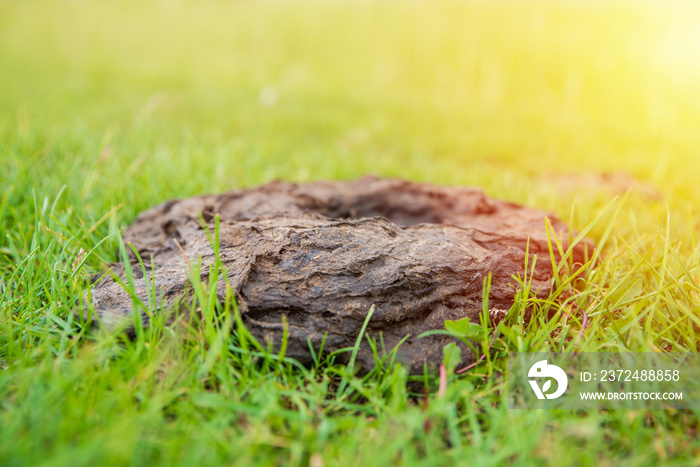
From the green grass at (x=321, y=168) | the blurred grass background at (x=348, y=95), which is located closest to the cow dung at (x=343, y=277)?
the green grass at (x=321, y=168)

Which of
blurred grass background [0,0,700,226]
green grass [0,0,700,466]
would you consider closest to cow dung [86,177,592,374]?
green grass [0,0,700,466]

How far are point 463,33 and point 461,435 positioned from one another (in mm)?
8282

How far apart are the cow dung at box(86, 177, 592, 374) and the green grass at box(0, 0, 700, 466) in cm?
11

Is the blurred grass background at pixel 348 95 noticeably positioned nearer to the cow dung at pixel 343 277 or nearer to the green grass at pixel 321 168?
the green grass at pixel 321 168

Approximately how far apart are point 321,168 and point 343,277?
8.38 feet

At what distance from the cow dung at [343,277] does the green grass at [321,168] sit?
11 centimetres

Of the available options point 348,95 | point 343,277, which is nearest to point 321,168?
point 343,277

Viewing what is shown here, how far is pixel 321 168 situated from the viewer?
162 inches

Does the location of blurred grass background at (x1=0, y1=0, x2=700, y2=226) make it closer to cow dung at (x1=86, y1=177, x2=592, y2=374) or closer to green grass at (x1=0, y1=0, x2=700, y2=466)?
green grass at (x1=0, y1=0, x2=700, y2=466)

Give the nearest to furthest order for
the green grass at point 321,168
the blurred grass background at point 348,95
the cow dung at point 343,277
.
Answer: the green grass at point 321,168, the cow dung at point 343,277, the blurred grass background at point 348,95

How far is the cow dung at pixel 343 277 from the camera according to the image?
1592mm

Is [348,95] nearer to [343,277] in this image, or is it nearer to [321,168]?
[321,168]

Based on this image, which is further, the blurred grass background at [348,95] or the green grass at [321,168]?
the blurred grass background at [348,95]

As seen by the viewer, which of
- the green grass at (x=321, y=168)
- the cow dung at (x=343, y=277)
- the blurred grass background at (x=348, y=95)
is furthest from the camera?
the blurred grass background at (x=348, y=95)
